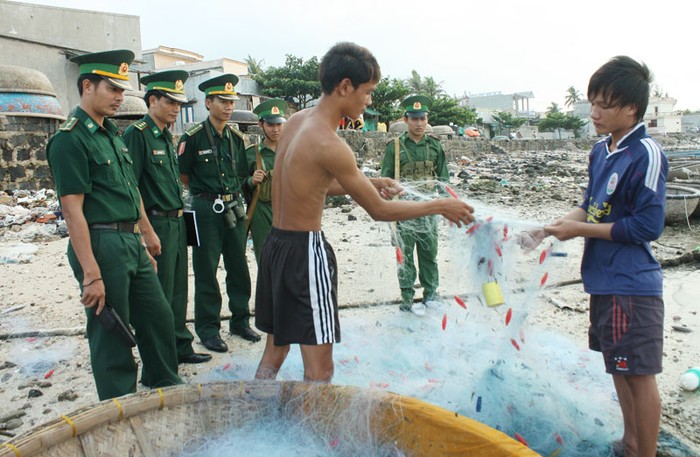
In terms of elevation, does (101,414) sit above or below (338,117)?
below

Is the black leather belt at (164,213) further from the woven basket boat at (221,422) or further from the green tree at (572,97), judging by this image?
the green tree at (572,97)

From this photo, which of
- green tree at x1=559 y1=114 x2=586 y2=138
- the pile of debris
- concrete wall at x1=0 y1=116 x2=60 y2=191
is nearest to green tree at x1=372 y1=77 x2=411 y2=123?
concrete wall at x1=0 y1=116 x2=60 y2=191

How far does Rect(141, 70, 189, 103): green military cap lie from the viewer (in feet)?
12.7

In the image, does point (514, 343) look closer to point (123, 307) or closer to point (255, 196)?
point (123, 307)

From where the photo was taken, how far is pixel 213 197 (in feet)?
14.3

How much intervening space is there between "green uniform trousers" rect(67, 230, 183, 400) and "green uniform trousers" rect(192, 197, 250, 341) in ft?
3.71

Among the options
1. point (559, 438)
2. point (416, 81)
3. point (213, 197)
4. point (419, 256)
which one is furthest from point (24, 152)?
point (416, 81)

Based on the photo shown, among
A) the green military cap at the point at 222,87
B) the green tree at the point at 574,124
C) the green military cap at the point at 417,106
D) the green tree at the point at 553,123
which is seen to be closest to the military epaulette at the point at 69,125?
the green military cap at the point at 222,87

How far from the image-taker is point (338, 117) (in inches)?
104

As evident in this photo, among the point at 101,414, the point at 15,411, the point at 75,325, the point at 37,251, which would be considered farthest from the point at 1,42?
the point at 101,414

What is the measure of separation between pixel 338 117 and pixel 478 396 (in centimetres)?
172

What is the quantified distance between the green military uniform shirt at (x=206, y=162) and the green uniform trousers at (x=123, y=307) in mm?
1351

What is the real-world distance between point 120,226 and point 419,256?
2883 mm

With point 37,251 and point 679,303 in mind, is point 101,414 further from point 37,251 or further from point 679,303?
point 37,251
